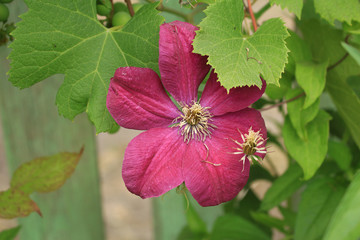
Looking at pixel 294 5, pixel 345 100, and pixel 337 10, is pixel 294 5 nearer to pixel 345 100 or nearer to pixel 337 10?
pixel 337 10

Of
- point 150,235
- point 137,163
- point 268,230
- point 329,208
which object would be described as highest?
point 137,163

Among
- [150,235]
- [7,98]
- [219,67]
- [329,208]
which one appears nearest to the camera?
[219,67]

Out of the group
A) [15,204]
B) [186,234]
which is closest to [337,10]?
[15,204]

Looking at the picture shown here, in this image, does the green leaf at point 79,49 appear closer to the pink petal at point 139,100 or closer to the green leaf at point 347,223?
the pink petal at point 139,100

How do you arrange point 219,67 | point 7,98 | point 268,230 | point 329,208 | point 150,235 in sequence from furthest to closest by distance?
point 150,235, point 268,230, point 7,98, point 329,208, point 219,67

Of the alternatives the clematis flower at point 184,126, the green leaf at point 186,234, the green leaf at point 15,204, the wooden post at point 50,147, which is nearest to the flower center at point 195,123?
the clematis flower at point 184,126

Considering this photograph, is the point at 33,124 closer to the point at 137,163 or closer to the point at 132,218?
the point at 137,163

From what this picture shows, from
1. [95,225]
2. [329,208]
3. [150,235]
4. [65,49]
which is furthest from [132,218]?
[65,49]
